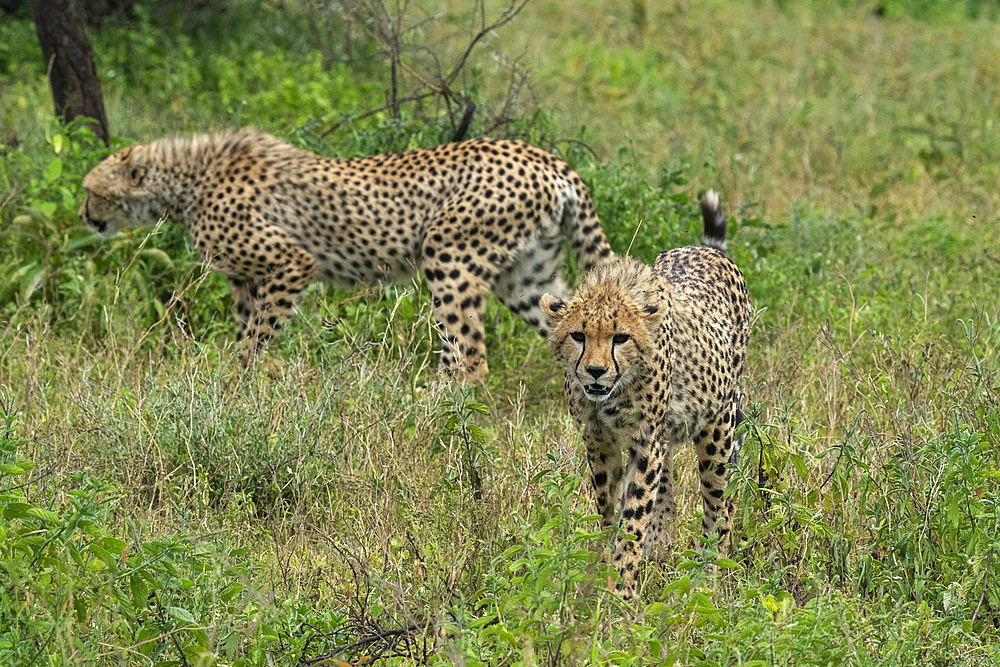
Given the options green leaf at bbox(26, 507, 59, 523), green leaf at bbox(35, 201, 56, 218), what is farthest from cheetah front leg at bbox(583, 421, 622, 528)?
green leaf at bbox(35, 201, 56, 218)

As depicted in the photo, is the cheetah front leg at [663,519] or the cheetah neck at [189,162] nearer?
the cheetah front leg at [663,519]

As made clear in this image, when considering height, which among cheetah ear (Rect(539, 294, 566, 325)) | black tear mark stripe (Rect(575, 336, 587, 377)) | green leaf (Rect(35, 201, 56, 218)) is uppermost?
cheetah ear (Rect(539, 294, 566, 325))

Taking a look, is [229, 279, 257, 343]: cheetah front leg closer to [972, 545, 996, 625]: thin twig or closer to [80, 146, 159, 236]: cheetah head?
[80, 146, 159, 236]: cheetah head

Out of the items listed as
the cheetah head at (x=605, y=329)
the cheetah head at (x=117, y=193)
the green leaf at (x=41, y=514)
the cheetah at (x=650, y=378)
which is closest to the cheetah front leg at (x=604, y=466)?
the cheetah at (x=650, y=378)

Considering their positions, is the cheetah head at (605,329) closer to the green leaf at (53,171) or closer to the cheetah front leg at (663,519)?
the cheetah front leg at (663,519)

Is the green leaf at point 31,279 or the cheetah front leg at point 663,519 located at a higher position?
the green leaf at point 31,279

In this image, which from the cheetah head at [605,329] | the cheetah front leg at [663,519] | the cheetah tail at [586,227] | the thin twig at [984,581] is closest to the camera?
the thin twig at [984,581]

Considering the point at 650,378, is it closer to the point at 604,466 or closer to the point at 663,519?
the point at 604,466

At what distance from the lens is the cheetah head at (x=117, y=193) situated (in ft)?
18.3

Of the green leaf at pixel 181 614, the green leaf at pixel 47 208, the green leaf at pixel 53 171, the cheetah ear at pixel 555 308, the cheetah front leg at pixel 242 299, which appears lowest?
the cheetah front leg at pixel 242 299

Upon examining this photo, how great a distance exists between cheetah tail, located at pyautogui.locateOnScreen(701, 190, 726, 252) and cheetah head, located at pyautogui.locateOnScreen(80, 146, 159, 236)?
2.89m

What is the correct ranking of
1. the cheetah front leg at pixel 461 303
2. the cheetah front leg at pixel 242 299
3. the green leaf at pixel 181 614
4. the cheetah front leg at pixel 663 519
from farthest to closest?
the cheetah front leg at pixel 242 299, the cheetah front leg at pixel 461 303, the cheetah front leg at pixel 663 519, the green leaf at pixel 181 614

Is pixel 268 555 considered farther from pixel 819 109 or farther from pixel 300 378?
pixel 819 109

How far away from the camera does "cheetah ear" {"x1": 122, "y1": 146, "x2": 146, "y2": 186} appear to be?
219 inches
